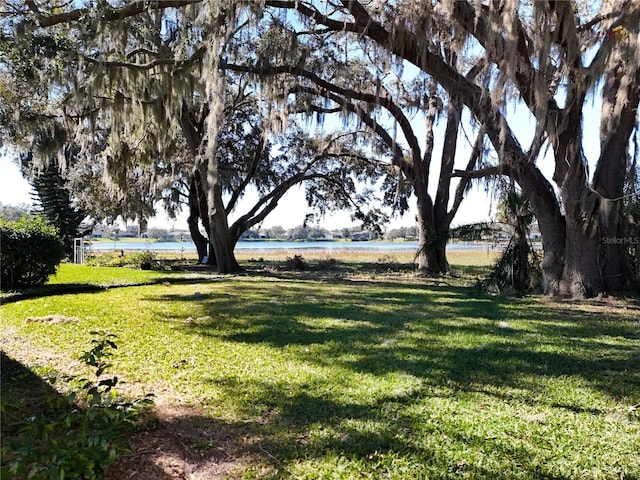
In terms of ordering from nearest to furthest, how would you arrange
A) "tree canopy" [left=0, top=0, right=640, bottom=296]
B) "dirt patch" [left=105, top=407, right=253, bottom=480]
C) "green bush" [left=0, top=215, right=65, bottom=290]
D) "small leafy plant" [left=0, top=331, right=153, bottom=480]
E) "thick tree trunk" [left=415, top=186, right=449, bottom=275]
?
"small leafy plant" [left=0, top=331, right=153, bottom=480]
"dirt patch" [left=105, top=407, right=253, bottom=480]
"tree canopy" [left=0, top=0, right=640, bottom=296]
"green bush" [left=0, top=215, right=65, bottom=290]
"thick tree trunk" [left=415, top=186, right=449, bottom=275]

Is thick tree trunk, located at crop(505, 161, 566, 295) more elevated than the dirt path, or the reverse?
thick tree trunk, located at crop(505, 161, 566, 295)

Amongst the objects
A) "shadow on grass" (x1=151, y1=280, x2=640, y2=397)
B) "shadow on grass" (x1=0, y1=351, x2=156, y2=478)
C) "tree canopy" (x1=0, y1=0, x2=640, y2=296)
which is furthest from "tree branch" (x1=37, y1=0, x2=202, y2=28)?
"shadow on grass" (x1=0, y1=351, x2=156, y2=478)

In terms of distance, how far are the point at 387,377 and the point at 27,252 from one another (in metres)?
7.75

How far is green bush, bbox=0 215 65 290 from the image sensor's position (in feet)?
27.0

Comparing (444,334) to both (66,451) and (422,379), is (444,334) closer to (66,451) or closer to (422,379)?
(422,379)

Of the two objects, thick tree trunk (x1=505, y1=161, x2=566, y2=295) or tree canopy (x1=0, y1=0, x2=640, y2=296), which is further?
thick tree trunk (x1=505, y1=161, x2=566, y2=295)

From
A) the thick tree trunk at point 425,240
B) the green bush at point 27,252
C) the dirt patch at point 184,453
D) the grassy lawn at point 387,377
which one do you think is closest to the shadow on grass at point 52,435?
the dirt patch at point 184,453

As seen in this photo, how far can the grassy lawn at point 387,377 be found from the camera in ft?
7.88

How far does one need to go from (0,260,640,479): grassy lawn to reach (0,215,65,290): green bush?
1869 mm

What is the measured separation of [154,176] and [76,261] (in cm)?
579

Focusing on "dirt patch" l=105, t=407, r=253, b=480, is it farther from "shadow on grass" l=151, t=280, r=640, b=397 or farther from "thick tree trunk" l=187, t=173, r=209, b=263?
"thick tree trunk" l=187, t=173, r=209, b=263

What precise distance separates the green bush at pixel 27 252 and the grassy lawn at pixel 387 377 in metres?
1.87

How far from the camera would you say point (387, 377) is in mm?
3625

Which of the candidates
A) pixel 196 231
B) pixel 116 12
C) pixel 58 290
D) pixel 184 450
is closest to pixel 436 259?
pixel 58 290
